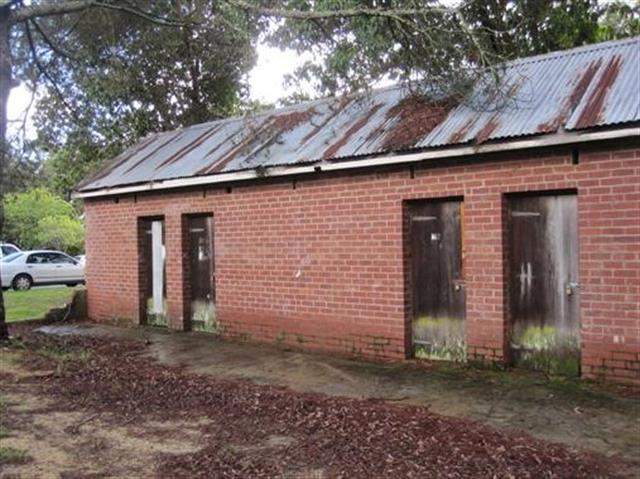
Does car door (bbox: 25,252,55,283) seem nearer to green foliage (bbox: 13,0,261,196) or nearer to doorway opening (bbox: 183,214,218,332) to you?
A: green foliage (bbox: 13,0,261,196)

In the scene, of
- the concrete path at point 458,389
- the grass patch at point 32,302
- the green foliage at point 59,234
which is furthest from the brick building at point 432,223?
the green foliage at point 59,234

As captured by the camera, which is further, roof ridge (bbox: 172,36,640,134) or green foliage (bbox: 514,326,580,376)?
roof ridge (bbox: 172,36,640,134)

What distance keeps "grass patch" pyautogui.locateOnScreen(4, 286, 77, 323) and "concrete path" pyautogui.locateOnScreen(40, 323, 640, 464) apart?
249 inches

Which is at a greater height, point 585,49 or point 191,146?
point 585,49

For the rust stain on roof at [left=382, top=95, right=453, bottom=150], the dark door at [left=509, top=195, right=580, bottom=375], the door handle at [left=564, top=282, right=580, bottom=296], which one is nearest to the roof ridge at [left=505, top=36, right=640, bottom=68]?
the rust stain on roof at [left=382, top=95, right=453, bottom=150]

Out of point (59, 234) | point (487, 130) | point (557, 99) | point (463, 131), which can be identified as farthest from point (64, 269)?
point (557, 99)

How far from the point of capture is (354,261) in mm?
9922

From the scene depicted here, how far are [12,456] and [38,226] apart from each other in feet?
143

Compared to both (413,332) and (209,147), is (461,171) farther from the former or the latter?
(209,147)

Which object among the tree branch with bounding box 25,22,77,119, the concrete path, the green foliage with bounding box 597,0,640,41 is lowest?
the concrete path

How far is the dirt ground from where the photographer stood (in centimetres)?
515

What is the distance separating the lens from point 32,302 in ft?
65.1

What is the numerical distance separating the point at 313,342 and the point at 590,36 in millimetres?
11827

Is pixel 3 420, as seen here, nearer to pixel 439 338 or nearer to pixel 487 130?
pixel 439 338
